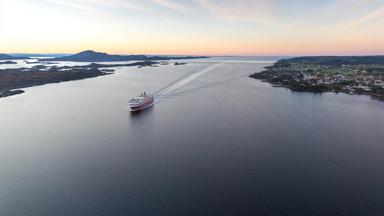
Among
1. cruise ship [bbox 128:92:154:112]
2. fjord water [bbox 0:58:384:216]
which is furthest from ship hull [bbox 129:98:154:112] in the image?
fjord water [bbox 0:58:384:216]

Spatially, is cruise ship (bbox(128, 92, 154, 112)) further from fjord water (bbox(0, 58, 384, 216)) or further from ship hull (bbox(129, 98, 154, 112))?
fjord water (bbox(0, 58, 384, 216))

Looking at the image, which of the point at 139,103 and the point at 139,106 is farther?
the point at 139,103

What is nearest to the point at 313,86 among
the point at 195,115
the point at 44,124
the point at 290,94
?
the point at 290,94

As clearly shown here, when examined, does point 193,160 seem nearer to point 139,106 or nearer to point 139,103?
point 139,106

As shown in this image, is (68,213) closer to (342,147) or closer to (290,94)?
(342,147)

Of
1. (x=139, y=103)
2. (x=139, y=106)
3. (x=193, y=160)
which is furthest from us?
(x=139, y=103)

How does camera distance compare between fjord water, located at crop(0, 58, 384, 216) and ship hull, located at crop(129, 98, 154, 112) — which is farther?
ship hull, located at crop(129, 98, 154, 112)

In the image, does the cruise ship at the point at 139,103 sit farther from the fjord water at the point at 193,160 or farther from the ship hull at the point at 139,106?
the fjord water at the point at 193,160

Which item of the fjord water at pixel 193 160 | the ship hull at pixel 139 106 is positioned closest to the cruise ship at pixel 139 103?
the ship hull at pixel 139 106

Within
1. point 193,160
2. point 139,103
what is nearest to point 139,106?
point 139,103
